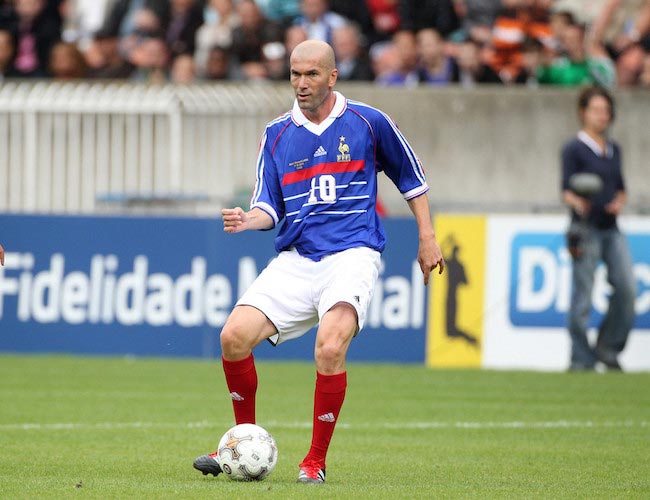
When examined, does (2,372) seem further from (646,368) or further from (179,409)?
(646,368)

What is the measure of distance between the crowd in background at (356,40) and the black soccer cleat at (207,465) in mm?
11353

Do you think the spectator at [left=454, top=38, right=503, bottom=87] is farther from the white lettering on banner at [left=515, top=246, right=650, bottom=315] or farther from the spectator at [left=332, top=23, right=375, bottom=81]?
the white lettering on banner at [left=515, top=246, right=650, bottom=315]

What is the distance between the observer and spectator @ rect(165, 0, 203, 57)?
20719mm

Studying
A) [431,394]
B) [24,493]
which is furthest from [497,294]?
[24,493]

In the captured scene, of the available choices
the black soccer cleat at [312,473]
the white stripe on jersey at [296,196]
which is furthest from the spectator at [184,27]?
the black soccer cleat at [312,473]

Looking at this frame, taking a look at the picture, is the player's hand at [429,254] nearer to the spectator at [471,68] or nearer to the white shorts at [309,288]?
the white shorts at [309,288]

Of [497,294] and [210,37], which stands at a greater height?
[210,37]

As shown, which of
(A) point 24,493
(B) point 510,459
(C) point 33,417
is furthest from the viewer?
(C) point 33,417

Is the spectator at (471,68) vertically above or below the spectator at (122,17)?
below

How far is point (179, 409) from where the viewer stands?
1173cm

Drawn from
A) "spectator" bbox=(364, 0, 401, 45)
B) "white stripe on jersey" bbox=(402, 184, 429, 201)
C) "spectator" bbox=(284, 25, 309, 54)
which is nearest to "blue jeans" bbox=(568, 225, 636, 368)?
"spectator" bbox=(284, 25, 309, 54)

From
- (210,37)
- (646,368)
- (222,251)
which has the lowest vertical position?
(646,368)

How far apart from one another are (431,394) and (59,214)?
5708 mm

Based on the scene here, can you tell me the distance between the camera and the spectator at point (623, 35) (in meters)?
19.0
